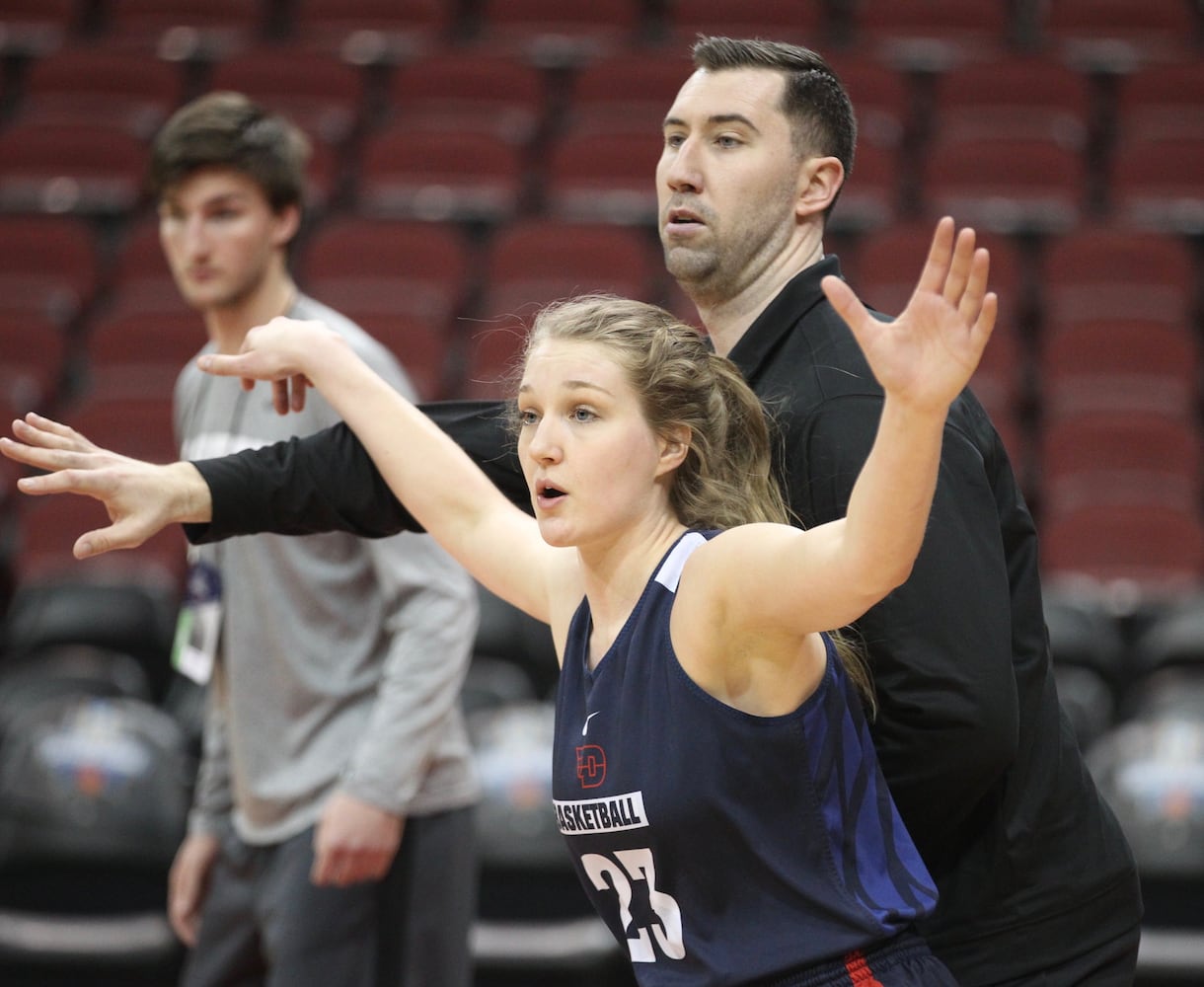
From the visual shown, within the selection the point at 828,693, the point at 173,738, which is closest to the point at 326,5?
the point at 173,738

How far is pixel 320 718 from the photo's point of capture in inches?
120

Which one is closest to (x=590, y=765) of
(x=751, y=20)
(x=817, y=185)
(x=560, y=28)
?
(x=817, y=185)

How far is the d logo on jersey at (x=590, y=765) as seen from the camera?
1866mm

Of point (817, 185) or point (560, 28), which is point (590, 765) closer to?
point (817, 185)

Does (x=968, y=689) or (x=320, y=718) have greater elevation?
(x=968, y=689)

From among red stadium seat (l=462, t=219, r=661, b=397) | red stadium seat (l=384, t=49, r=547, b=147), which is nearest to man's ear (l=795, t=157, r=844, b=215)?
red stadium seat (l=462, t=219, r=661, b=397)

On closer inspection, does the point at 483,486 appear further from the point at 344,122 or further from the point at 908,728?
the point at 344,122

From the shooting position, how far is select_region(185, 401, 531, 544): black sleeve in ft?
7.75

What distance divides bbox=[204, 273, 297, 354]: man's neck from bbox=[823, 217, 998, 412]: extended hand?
1939 mm

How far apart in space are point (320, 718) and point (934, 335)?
181 centimetres

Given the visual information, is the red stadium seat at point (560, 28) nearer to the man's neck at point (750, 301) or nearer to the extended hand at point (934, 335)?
the man's neck at point (750, 301)

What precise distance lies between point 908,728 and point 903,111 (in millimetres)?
6993

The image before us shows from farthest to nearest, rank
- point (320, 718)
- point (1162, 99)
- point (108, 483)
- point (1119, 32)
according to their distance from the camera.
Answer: point (1119, 32) → point (1162, 99) → point (320, 718) → point (108, 483)

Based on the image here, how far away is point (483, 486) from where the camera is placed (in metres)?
2.32
